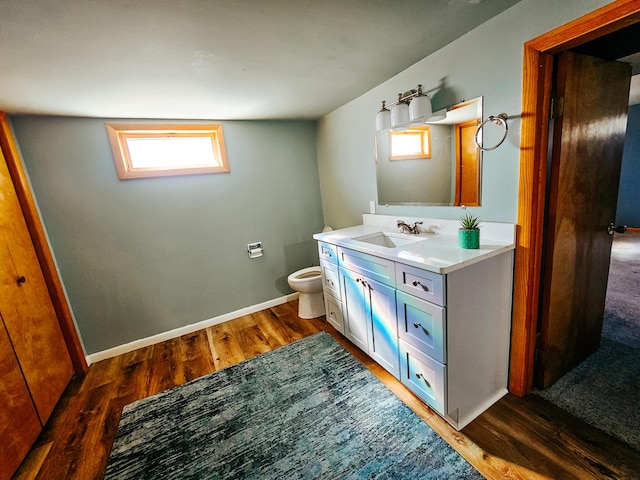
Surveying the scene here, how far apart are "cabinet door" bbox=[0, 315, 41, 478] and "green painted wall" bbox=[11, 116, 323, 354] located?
871 mm

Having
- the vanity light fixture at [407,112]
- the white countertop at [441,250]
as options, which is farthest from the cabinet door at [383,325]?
the vanity light fixture at [407,112]

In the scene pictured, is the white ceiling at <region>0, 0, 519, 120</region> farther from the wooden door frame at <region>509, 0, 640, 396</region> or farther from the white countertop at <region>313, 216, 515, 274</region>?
the white countertop at <region>313, 216, 515, 274</region>

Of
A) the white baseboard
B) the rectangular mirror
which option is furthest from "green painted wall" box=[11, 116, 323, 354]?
the rectangular mirror

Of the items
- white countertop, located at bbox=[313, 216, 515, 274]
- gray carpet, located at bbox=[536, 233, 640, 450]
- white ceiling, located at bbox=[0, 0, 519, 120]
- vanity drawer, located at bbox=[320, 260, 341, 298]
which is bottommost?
gray carpet, located at bbox=[536, 233, 640, 450]

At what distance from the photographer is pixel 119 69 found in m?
1.42

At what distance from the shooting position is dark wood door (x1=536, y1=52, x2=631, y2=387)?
1.33 metres

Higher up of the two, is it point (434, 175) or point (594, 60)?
point (594, 60)

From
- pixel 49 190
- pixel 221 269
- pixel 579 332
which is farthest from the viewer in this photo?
pixel 221 269

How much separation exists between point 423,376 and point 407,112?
167cm

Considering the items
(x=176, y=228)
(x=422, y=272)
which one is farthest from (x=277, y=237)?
(x=422, y=272)

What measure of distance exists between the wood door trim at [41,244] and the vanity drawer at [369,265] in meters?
2.22

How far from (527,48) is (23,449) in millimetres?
3290

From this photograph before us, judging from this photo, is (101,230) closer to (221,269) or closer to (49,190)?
(49,190)

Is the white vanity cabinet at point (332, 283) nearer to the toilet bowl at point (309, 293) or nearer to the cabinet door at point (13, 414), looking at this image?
the toilet bowl at point (309, 293)
